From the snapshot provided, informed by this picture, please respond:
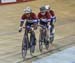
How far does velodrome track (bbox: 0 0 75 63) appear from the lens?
14.3 meters

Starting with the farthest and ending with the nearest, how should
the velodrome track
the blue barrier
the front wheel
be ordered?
the velodrome track < the blue barrier < the front wheel

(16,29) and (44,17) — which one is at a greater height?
(44,17)

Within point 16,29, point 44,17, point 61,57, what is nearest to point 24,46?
point 44,17

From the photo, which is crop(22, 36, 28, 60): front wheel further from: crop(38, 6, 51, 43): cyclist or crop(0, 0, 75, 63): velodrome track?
crop(38, 6, 51, 43): cyclist

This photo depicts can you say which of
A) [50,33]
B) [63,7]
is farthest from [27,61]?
[63,7]

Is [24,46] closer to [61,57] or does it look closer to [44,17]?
[44,17]

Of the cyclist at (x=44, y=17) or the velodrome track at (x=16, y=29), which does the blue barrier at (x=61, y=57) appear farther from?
the cyclist at (x=44, y=17)

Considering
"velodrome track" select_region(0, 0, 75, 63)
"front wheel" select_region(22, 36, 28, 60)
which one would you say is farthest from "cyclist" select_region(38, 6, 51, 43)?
"velodrome track" select_region(0, 0, 75, 63)

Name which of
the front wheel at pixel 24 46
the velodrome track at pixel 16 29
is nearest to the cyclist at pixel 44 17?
the front wheel at pixel 24 46

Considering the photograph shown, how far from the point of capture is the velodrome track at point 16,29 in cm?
1433

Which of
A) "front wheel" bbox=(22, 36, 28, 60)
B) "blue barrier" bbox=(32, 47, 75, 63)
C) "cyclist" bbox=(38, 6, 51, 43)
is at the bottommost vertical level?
"blue barrier" bbox=(32, 47, 75, 63)

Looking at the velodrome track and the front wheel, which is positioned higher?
the front wheel

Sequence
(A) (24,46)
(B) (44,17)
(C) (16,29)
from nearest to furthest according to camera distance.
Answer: (A) (24,46) < (B) (44,17) < (C) (16,29)

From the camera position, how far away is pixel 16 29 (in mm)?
19531
